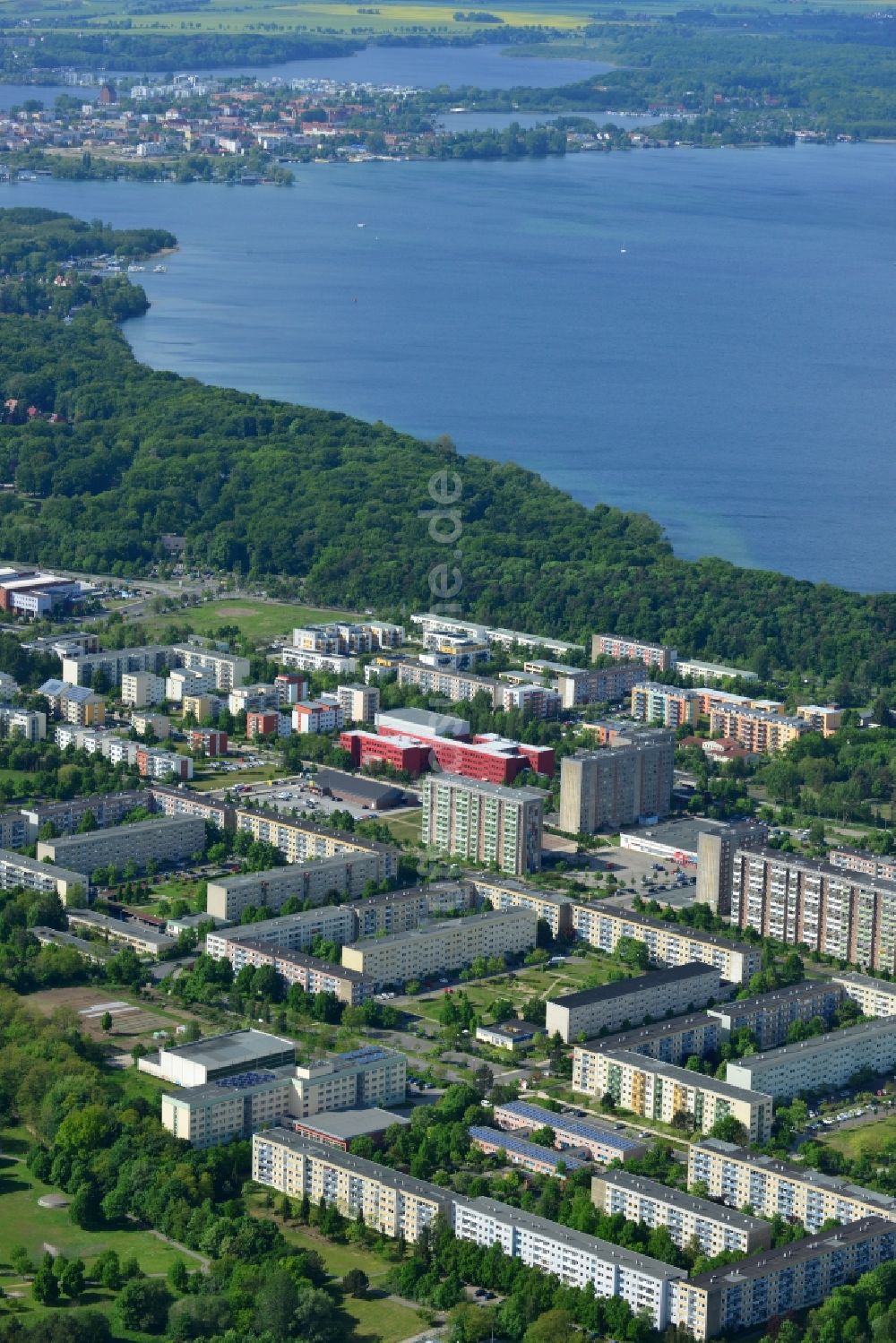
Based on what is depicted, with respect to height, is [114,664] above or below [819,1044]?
above

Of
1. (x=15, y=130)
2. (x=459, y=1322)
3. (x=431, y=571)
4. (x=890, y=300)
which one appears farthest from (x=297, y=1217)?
(x=15, y=130)

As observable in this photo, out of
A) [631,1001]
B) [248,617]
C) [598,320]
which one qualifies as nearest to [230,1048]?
[631,1001]

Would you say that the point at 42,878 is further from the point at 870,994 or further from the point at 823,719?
the point at 823,719

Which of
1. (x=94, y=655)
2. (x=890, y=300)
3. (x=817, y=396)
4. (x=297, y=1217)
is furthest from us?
(x=890, y=300)

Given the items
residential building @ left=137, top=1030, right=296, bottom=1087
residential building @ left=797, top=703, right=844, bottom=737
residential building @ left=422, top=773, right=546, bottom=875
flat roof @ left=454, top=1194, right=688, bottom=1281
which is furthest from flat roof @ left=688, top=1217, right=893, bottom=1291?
residential building @ left=797, top=703, right=844, bottom=737

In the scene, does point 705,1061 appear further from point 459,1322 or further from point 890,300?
point 890,300

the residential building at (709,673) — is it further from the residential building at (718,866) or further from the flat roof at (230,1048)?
the flat roof at (230,1048)
